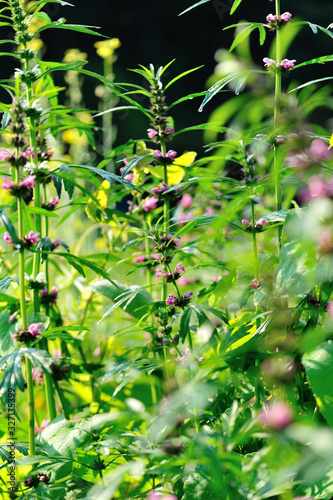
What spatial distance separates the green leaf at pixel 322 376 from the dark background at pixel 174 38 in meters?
4.77

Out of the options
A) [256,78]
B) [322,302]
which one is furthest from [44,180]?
[256,78]

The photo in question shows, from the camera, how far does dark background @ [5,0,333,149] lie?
18.1 feet

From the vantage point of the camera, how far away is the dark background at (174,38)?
551 cm

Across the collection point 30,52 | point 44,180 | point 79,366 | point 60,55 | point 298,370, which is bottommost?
point 79,366

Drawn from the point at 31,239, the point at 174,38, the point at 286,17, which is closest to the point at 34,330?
the point at 31,239

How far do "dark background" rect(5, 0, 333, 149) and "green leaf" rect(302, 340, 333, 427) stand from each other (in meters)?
4.77

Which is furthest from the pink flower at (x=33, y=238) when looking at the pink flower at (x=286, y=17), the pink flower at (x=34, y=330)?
the pink flower at (x=286, y=17)

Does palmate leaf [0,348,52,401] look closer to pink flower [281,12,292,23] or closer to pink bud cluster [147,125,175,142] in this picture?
pink bud cluster [147,125,175,142]

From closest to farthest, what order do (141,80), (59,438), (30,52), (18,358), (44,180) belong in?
(18,358) < (59,438) < (30,52) < (44,180) < (141,80)

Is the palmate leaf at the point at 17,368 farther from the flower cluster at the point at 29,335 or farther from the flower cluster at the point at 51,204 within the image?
the flower cluster at the point at 51,204

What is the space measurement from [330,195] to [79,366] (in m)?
0.90

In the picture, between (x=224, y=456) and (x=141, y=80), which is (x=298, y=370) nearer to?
(x=224, y=456)

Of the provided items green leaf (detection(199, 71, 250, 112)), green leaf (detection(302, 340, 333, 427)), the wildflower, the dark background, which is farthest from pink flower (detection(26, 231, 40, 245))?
the dark background

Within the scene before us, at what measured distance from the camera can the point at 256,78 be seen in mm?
474
